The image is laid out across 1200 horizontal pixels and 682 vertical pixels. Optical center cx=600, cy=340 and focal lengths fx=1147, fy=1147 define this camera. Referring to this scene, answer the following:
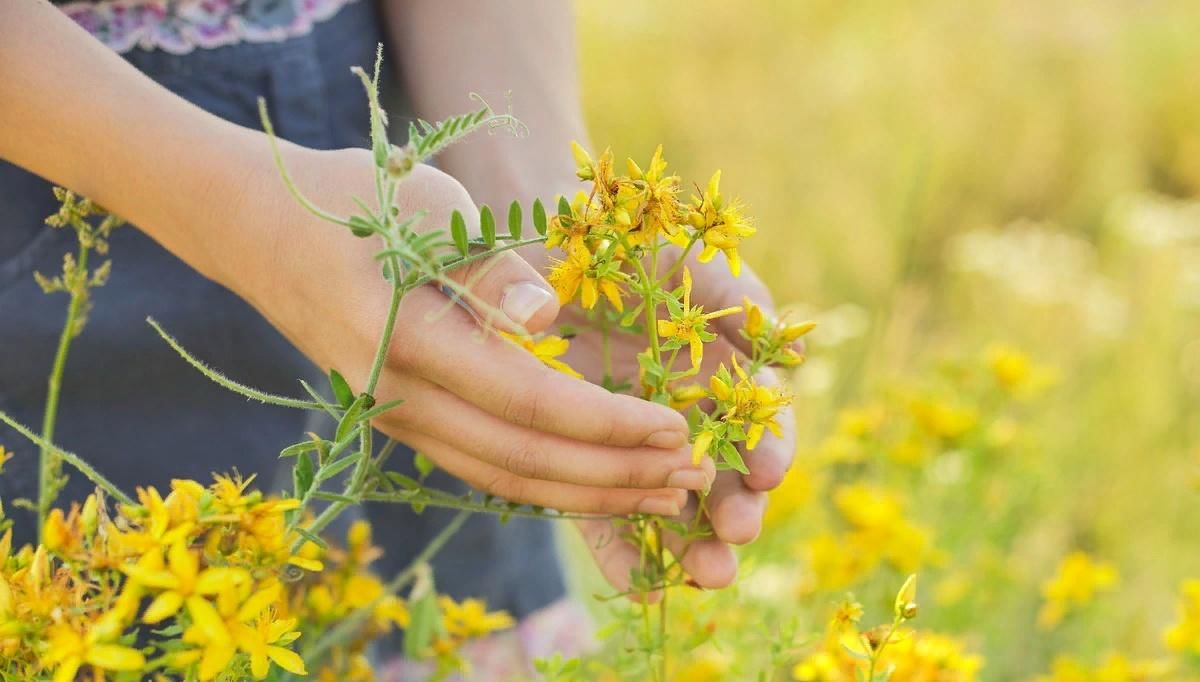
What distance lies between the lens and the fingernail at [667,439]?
24.7 inches

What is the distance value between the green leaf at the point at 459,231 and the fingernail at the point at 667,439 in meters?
0.14

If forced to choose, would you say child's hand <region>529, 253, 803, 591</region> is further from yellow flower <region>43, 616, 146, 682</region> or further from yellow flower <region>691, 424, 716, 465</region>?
yellow flower <region>43, 616, 146, 682</region>

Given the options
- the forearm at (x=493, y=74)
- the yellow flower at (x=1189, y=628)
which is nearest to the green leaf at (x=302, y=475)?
the forearm at (x=493, y=74)

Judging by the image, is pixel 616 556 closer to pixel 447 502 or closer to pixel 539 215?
pixel 447 502

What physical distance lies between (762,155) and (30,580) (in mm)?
2603

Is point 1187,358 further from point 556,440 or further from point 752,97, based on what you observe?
point 556,440

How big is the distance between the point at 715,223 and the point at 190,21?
0.57m

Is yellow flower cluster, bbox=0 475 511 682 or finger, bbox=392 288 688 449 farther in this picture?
finger, bbox=392 288 688 449

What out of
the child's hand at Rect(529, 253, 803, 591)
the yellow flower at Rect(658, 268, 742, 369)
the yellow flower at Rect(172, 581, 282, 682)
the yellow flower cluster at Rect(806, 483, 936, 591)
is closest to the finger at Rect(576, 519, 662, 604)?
the child's hand at Rect(529, 253, 803, 591)

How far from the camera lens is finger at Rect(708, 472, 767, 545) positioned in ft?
2.42

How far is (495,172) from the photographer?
3.34 ft

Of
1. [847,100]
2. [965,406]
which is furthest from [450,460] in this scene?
[847,100]

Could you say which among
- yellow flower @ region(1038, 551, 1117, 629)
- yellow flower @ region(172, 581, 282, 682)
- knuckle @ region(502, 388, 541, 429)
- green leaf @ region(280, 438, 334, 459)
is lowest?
yellow flower @ region(172, 581, 282, 682)

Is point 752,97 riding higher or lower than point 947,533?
higher
